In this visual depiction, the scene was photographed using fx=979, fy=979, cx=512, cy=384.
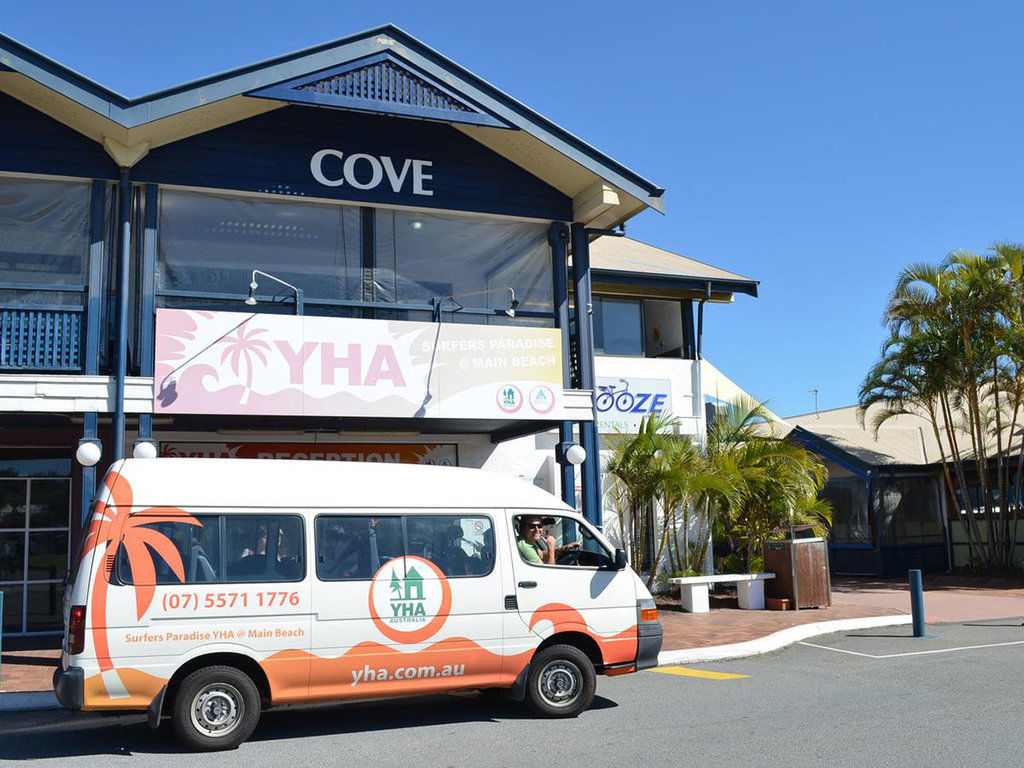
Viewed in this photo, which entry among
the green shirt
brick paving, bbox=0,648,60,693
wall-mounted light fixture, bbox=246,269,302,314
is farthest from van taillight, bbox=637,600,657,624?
wall-mounted light fixture, bbox=246,269,302,314

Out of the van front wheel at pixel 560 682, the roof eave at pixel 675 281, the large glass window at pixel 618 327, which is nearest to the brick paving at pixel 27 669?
the van front wheel at pixel 560 682

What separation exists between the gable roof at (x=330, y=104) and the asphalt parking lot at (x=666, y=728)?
6862mm

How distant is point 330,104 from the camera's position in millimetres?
12586

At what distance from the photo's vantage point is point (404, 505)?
336 inches

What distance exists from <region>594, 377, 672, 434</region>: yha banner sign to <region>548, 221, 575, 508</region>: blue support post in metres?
3.75

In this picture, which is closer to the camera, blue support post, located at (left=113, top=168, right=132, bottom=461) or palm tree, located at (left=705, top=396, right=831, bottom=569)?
blue support post, located at (left=113, top=168, right=132, bottom=461)

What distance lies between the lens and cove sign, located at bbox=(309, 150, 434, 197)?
13578 millimetres

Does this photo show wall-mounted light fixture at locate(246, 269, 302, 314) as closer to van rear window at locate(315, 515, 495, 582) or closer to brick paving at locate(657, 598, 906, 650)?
van rear window at locate(315, 515, 495, 582)

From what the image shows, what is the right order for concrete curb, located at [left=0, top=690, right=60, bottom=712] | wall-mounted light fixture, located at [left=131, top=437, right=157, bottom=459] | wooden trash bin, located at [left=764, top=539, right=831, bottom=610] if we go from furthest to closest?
wooden trash bin, located at [left=764, top=539, right=831, bottom=610] → wall-mounted light fixture, located at [left=131, top=437, right=157, bottom=459] → concrete curb, located at [left=0, top=690, right=60, bottom=712]

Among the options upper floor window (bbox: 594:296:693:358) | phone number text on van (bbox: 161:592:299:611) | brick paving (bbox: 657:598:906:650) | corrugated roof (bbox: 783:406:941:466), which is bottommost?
brick paving (bbox: 657:598:906:650)

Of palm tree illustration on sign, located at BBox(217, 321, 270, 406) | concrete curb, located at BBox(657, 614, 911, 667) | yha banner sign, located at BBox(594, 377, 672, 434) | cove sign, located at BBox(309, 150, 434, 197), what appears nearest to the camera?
concrete curb, located at BBox(657, 614, 911, 667)

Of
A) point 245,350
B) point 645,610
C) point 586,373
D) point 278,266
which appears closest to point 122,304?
point 245,350

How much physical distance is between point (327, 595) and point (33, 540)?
8.13 meters

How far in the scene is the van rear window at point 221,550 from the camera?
7.65 metres
